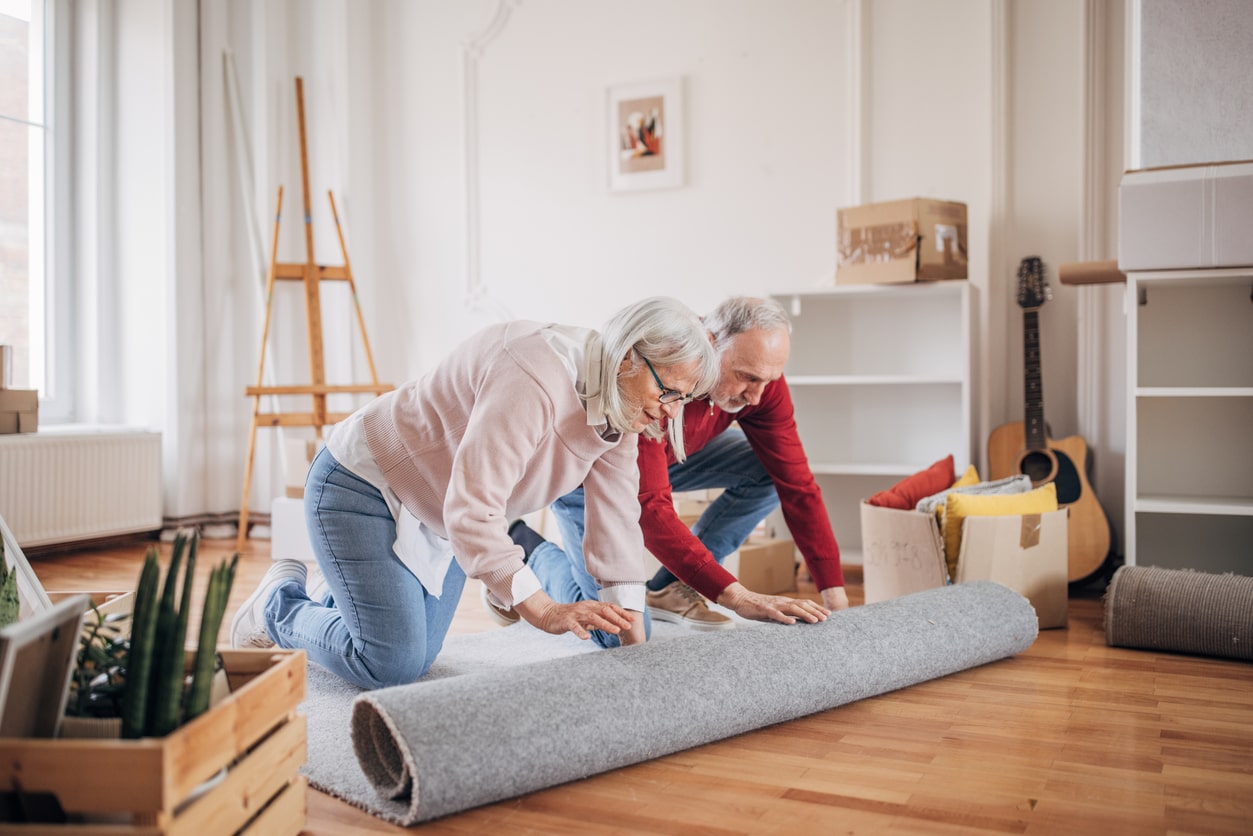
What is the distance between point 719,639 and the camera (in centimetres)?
170

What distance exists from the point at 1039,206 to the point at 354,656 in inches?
105

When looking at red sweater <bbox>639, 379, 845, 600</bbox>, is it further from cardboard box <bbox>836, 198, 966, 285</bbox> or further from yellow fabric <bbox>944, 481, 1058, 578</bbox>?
cardboard box <bbox>836, 198, 966, 285</bbox>

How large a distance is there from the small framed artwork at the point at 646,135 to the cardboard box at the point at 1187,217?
1.73m

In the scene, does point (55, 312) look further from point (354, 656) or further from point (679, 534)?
point (679, 534)

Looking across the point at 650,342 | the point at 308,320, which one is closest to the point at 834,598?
the point at 650,342

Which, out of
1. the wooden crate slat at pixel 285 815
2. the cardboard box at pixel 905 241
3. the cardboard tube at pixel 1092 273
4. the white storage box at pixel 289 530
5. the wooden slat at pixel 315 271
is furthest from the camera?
the wooden slat at pixel 315 271

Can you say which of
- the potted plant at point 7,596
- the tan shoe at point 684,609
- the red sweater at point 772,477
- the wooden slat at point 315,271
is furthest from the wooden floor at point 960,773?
the wooden slat at point 315,271

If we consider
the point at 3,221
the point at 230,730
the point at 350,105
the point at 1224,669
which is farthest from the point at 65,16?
the point at 1224,669

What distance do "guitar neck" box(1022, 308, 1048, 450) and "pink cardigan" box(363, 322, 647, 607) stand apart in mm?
1904

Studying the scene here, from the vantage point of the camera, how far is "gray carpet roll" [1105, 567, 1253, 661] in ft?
7.25

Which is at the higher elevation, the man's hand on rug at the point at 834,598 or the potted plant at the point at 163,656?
the potted plant at the point at 163,656

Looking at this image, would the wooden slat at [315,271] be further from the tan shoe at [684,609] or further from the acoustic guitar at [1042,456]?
the acoustic guitar at [1042,456]

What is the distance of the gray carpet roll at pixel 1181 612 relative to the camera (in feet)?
7.25

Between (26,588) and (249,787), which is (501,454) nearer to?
(249,787)
